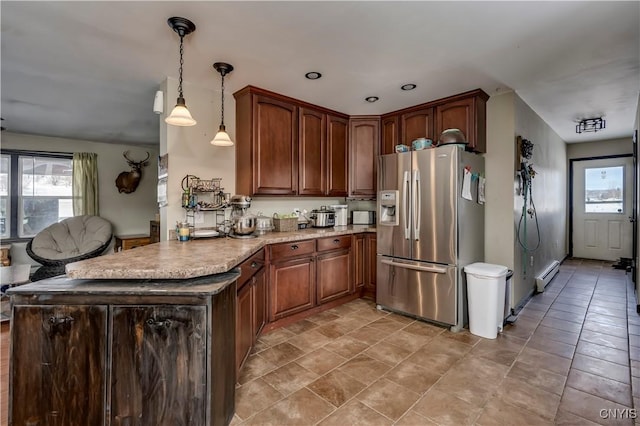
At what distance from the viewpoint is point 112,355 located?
4.82 ft

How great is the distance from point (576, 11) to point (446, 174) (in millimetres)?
1452

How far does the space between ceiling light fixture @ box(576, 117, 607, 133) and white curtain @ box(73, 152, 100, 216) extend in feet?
27.2

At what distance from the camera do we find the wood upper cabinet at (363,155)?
4.24 m

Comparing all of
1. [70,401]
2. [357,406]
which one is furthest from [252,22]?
[357,406]

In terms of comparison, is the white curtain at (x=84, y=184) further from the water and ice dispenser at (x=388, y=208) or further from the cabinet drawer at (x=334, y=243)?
the water and ice dispenser at (x=388, y=208)

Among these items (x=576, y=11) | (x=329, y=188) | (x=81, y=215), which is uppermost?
(x=576, y=11)

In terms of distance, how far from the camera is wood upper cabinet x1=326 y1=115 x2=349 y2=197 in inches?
158

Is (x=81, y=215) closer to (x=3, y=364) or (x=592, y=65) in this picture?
(x=3, y=364)

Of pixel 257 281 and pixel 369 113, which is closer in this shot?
pixel 257 281

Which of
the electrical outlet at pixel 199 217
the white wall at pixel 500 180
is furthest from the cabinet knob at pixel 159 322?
the white wall at pixel 500 180

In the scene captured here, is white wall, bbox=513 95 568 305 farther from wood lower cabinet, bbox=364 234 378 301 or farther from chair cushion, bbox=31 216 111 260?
chair cushion, bbox=31 216 111 260

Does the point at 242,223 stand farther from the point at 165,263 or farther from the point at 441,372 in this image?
the point at 441,372

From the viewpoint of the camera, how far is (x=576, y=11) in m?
1.92

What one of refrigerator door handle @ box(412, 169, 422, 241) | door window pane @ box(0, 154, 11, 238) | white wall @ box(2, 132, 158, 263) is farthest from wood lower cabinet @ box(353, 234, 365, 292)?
door window pane @ box(0, 154, 11, 238)
